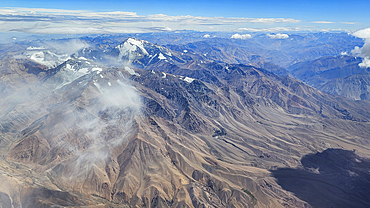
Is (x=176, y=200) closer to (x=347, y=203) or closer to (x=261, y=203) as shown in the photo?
(x=261, y=203)

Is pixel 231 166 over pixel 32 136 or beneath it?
beneath

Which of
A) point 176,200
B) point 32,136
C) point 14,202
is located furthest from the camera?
point 32,136

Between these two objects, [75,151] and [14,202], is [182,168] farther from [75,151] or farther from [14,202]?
[14,202]

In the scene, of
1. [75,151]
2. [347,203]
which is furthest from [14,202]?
[347,203]

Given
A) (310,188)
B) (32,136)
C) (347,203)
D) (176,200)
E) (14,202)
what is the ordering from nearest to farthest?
Answer: (14,202) < (176,200) < (347,203) < (310,188) < (32,136)

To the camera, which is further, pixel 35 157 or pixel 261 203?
pixel 35 157

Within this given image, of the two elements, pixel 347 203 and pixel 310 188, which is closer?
pixel 347 203

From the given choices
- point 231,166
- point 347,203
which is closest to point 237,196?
point 231,166

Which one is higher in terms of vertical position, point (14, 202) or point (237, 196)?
point (14, 202)

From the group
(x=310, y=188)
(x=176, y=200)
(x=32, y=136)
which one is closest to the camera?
(x=176, y=200)
